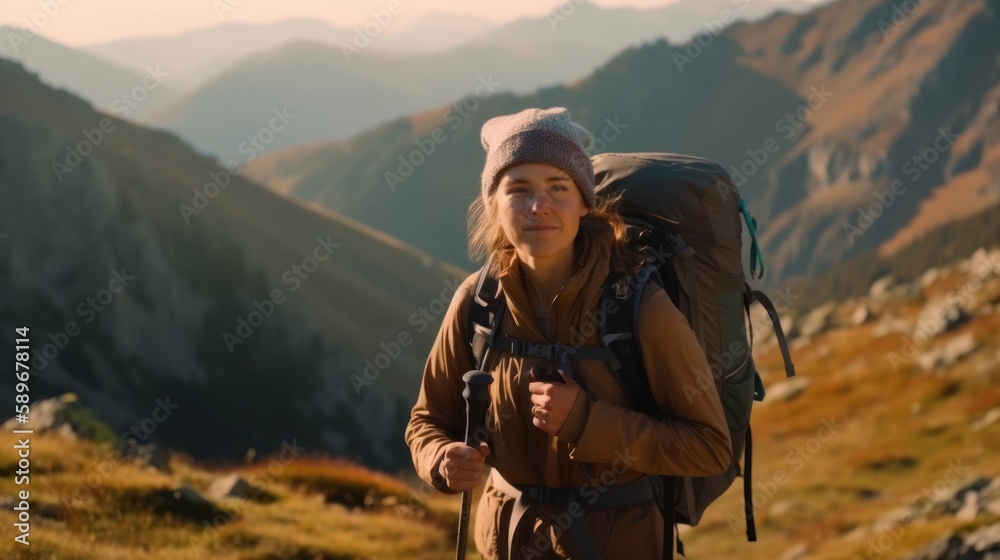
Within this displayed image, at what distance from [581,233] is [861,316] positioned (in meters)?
55.4

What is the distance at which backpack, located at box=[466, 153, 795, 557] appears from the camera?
12.9 ft

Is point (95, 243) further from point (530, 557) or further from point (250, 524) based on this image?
point (530, 557)

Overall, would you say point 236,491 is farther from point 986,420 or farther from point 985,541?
point 986,420

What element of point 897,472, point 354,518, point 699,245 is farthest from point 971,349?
point 699,245

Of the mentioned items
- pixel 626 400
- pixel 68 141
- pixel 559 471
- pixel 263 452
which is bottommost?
pixel 263 452

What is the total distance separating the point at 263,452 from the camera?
144 ft

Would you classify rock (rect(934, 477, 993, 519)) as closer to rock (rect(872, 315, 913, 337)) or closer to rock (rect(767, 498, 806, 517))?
rock (rect(767, 498, 806, 517))

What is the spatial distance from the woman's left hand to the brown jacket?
1.5 inches

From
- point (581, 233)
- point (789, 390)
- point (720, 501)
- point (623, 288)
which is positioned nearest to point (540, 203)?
point (581, 233)

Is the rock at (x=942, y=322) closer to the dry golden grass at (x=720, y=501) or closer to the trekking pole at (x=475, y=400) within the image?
the dry golden grass at (x=720, y=501)

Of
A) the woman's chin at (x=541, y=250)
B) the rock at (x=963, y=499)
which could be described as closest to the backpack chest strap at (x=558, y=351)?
the woman's chin at (x=541, y=250)

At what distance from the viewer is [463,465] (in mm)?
3811

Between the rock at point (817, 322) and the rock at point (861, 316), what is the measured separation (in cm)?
200

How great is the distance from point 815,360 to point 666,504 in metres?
47.5
